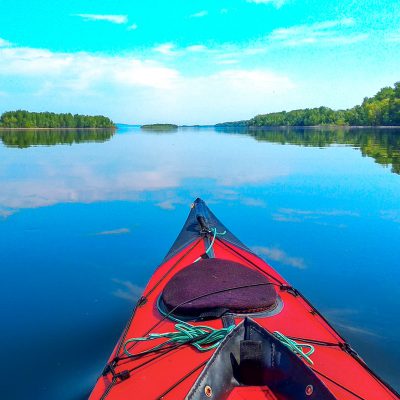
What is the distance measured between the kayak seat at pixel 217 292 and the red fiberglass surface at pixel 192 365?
12cm

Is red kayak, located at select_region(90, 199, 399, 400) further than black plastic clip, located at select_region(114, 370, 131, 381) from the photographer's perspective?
No

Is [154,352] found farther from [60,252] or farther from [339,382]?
[60,252]

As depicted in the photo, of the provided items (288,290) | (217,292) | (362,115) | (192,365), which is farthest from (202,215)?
(362,115)

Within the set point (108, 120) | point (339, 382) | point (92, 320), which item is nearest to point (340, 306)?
point (339, 382)

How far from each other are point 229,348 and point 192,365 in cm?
43

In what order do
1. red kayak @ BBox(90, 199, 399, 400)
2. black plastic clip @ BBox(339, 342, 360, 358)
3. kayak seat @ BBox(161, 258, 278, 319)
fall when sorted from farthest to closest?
kayak seat @ BBox(161, 258, 278, 319) < black plastic clip @ BBox(339, 342, 360, 358) < red kayak @ BBox(90, 199, 399, 400)

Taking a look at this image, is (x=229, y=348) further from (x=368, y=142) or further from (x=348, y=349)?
(x=368, y=142)

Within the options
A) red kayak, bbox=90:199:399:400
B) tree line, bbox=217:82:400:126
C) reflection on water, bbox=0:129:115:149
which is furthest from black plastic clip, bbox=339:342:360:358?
tree line, bbox=217:82:400:126

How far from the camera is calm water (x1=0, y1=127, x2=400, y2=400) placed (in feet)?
13.7

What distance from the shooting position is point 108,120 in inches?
5300

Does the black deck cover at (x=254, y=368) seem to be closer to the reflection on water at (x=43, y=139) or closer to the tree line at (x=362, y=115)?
the reflection on water at (x=43, y=139)

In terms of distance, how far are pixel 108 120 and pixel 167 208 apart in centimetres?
13126


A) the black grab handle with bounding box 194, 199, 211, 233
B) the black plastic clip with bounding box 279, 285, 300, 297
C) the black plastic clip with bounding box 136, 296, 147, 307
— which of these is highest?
the black grab handle with bounding box 194, 199, 211, 233

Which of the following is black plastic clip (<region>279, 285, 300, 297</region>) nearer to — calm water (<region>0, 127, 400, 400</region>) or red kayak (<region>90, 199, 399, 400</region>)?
red kayak (<region>90, 199, 399, 400</region>)
